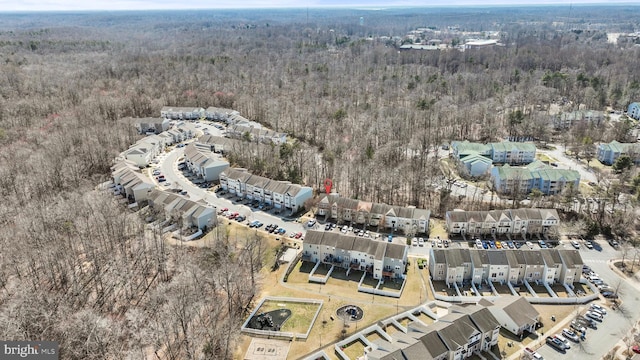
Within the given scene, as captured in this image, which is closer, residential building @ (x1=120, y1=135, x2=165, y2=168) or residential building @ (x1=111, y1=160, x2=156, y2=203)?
residential building @ (x1=111, y1=160, x2=156, y2=203)

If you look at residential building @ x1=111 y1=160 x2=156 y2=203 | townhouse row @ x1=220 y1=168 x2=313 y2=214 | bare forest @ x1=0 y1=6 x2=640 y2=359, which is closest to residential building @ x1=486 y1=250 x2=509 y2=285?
bare forest @ x1=0 y1=6 x2=640 y2=359

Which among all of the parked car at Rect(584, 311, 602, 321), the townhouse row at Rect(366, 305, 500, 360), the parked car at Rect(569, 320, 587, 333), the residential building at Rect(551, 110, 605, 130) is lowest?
the parked car at Rect(569, 320, 587, 333)

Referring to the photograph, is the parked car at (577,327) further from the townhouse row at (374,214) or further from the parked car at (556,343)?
the townhouse row at (374,214)

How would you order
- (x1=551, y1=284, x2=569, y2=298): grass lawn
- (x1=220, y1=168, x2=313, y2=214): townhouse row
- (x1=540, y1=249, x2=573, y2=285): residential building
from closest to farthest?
(x1=551, y1=284, x2=569, y2=298): grass lawn < (x1=540, y1=249, x2=573, y2=285): residential building < (x1=220, y1=168, x2=313, y2=214): townhouse row

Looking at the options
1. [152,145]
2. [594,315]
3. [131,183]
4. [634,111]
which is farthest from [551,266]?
[634,111]

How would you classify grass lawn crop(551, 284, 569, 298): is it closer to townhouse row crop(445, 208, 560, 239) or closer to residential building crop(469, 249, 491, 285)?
residential building crop(469, 249, 491, 285)

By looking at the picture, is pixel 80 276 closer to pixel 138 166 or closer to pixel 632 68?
pixel 138 166
